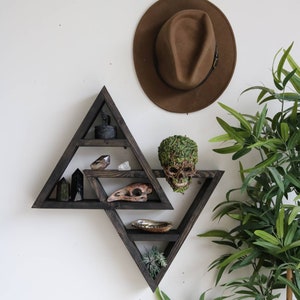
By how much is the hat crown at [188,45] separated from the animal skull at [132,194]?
41 cm

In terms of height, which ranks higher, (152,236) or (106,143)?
(106,143)

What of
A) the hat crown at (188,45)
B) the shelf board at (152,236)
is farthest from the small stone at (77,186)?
the hat crown at (188,45)

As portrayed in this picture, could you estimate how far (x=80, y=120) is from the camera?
1.21 m

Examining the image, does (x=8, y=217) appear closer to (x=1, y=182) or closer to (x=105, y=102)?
(x=1, y=182)

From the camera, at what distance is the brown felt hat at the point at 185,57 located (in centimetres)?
111

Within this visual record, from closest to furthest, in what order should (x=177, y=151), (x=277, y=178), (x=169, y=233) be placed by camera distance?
1. (x=277, y=178)
2. (x=177, y=151)
3. (x=169, y=233)

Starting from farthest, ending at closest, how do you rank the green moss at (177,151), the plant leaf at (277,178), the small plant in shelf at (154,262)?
the small plant in shelf at (154,262)
the green moss at (177,151)
the plant leaf at (277,178)

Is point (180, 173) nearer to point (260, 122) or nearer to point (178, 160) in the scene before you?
point (178, 160)

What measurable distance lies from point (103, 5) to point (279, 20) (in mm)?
714

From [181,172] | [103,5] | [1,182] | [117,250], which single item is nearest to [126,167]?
[181,172]

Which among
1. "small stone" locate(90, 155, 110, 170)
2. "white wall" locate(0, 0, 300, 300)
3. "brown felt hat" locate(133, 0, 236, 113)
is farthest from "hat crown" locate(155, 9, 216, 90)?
"small stone" locate(90, 155, 110, 170)

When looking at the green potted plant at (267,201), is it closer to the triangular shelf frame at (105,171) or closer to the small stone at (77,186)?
the triangular shelf frame at (105,171)

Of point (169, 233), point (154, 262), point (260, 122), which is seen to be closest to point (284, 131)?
point (260, 122)

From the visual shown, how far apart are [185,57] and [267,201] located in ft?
2.01
